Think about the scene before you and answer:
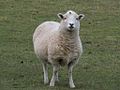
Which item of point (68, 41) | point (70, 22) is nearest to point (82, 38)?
point (68, 41)

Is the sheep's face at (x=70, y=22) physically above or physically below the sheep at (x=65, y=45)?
above

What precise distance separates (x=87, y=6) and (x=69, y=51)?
15271 millimetres

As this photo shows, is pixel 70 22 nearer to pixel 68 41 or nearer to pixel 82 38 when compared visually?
pixel 68 41

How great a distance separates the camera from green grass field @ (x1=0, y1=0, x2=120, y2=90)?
11.5 m

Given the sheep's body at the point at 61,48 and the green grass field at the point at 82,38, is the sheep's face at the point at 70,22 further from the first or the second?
the green grass field at the point at 82,38

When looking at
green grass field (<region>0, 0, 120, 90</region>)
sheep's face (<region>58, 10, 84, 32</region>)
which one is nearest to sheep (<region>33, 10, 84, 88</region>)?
sheep's face (<region>58, 10, 84, 32</region>)

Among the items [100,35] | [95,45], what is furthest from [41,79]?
[100,35]

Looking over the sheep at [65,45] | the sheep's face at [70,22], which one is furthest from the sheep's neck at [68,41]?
the sheep's face at [70,22]

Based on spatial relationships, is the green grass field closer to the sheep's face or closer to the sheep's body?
the sheep's body

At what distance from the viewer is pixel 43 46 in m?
Result: 11.2

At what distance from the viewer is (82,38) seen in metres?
17.9

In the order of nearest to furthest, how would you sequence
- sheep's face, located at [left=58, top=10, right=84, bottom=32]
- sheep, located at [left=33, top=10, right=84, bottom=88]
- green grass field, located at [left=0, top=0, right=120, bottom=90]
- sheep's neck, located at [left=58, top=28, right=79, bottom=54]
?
sheep's face, located at [left=58, top=10, right=84, bottom=32] → sheep, located at [left=33, top=10, right=84, bottom=88] → sheep's neck, located at [left=58, top=28, right=79, bottom=54] → green grass field, located at [left=0, top=0, right=120, bottom=90]

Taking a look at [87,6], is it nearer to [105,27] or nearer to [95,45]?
[105,27]

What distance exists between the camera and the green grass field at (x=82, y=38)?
1148 cm
